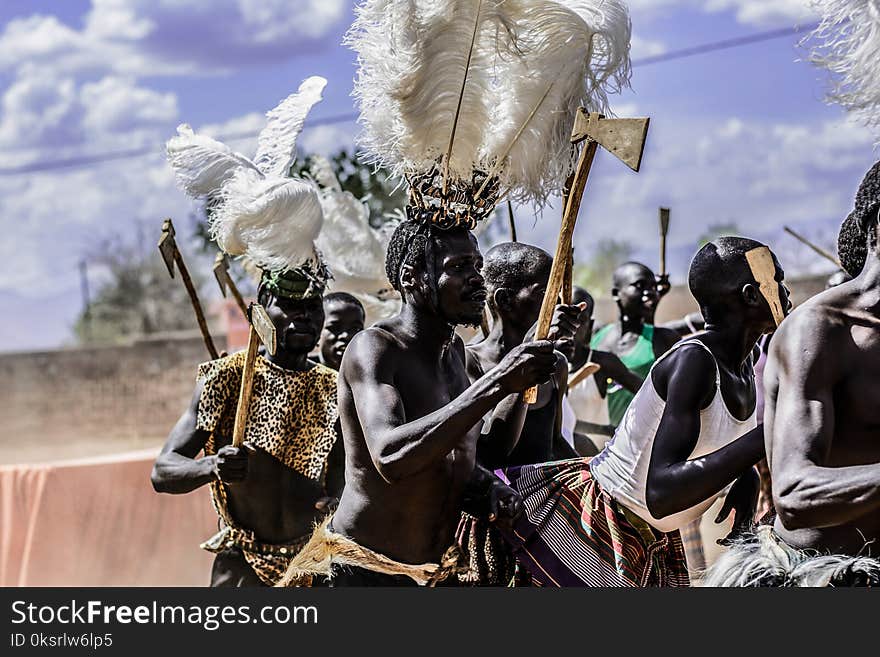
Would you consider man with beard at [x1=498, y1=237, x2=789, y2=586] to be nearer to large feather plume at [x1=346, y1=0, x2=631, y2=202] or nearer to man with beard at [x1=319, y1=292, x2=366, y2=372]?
large feather plume at [x1=346, y1=0, x2=631, y2=202]

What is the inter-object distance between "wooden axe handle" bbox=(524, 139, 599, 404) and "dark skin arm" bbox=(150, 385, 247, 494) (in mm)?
1745

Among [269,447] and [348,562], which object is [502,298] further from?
[348,562]

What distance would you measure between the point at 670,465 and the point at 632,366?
4.29 meters

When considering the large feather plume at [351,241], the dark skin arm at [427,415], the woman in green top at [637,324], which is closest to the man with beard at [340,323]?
the large feather plume at [351,241]

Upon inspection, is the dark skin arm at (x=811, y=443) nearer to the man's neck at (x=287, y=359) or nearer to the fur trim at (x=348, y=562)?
the fur trim at (x=348, y=562)

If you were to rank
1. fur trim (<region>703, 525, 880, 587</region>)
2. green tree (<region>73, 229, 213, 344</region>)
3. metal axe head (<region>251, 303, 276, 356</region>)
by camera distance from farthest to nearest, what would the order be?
1. green tree (<region>73, 229, 213, 344</region>)
2. metal axe head (<region>251, 303, 276, 356</region>)
3. fur trim (<region>703, 525, 880, 587</region>)

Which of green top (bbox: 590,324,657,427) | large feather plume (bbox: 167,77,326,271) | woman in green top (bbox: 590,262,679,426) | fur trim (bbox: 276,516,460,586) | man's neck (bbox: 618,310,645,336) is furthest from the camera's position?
man's neck (bbox: 618,310,645,336)

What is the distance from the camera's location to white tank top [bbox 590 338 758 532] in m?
3.36

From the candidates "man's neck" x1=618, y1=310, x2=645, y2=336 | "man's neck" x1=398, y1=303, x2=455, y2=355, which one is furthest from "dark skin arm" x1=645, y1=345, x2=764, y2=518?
"man's neck" x1=618, y1=310, x2=645, y2=336

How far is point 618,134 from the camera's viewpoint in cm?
323

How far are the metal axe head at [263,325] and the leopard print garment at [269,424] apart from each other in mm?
574

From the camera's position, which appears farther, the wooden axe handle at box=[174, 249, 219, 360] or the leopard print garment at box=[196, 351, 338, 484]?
the wooden axe handle at box=[174, 249, 219, 360]

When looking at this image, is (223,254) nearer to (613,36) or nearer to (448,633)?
(613,36)

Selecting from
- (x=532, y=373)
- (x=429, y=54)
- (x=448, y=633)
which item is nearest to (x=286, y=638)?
(x=448, y=633)
